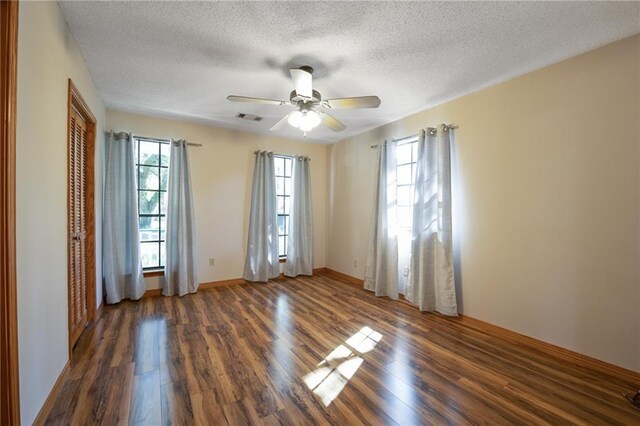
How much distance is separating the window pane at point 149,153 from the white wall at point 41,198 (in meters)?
1.96

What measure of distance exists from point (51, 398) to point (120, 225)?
7.39 ft

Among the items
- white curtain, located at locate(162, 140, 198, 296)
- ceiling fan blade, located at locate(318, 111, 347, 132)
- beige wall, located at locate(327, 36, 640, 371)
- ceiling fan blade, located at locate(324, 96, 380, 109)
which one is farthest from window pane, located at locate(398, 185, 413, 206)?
white curtain, located at locate(162, 140, 198, 296)

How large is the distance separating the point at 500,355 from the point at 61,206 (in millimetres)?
3627

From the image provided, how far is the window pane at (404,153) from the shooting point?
3.84 metres

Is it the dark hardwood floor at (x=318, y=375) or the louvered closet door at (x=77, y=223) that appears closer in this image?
the dark hardwood floor at (x=318, y=375)

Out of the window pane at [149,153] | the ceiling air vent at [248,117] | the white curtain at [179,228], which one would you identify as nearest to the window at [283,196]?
the ceiling air vent at [248,117]

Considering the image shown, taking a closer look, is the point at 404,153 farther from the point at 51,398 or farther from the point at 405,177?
the point at 51,398

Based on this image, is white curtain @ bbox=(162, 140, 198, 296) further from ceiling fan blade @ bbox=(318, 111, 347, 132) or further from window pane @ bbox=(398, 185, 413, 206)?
window pane @ bbox=(398, 185, 413, 206)

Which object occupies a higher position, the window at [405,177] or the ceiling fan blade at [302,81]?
the ceiling fan blade at [302,81]

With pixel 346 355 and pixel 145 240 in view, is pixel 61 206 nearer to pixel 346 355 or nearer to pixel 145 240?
pixel 145 240

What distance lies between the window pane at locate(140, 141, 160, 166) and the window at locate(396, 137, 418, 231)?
352 cm

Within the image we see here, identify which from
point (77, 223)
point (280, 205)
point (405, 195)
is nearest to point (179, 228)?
point (77, 223)

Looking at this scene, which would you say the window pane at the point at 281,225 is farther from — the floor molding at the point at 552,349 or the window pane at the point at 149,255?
the floor molding at the point at 552,349

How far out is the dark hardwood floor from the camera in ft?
5.36
